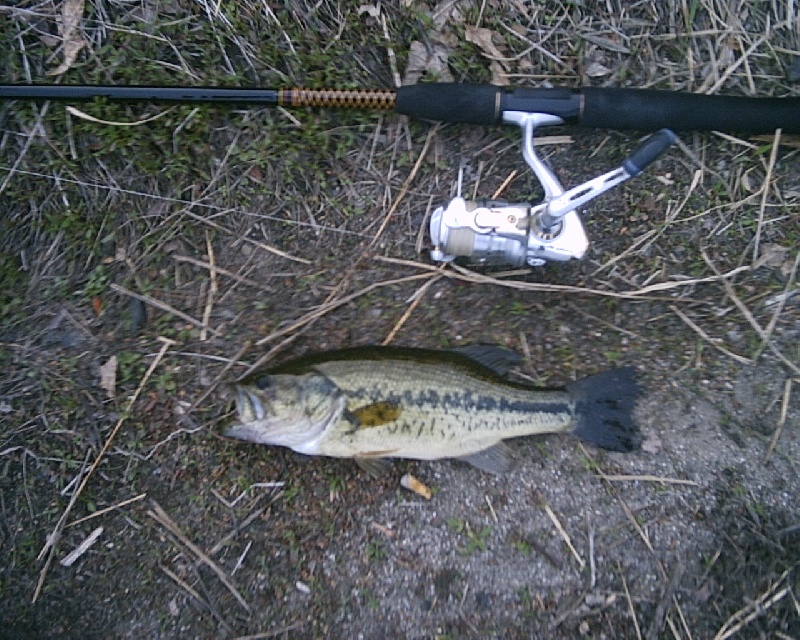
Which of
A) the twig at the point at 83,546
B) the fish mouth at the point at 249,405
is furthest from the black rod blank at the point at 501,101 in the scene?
the twig at the point at 83,546

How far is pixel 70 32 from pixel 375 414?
217cm

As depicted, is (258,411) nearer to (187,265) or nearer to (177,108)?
(187,265)

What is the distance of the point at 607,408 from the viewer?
117 inches

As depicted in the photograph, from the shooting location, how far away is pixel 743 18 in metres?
3.07

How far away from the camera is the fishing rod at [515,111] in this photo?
281cm

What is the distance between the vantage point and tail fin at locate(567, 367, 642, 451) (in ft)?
9.67

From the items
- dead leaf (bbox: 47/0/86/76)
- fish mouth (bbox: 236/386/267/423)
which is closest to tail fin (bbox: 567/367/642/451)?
fish mouth (bbox: 236/386/267/423)

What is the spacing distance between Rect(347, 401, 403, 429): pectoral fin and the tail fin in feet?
2.58

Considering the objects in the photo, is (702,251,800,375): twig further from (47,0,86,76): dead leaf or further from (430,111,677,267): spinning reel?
(47,0,86,76): dead leaf

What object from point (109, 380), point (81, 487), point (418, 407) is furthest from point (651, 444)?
point (81, 487)

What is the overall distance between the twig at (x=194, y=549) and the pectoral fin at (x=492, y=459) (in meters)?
1.17

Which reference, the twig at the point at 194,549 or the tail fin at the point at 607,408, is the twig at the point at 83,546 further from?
the tail fin at the point at 607,408

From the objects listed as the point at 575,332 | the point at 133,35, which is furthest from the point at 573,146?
the point at 133,35

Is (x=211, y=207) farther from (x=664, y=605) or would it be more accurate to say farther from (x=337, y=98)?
(x=664, y=605)
